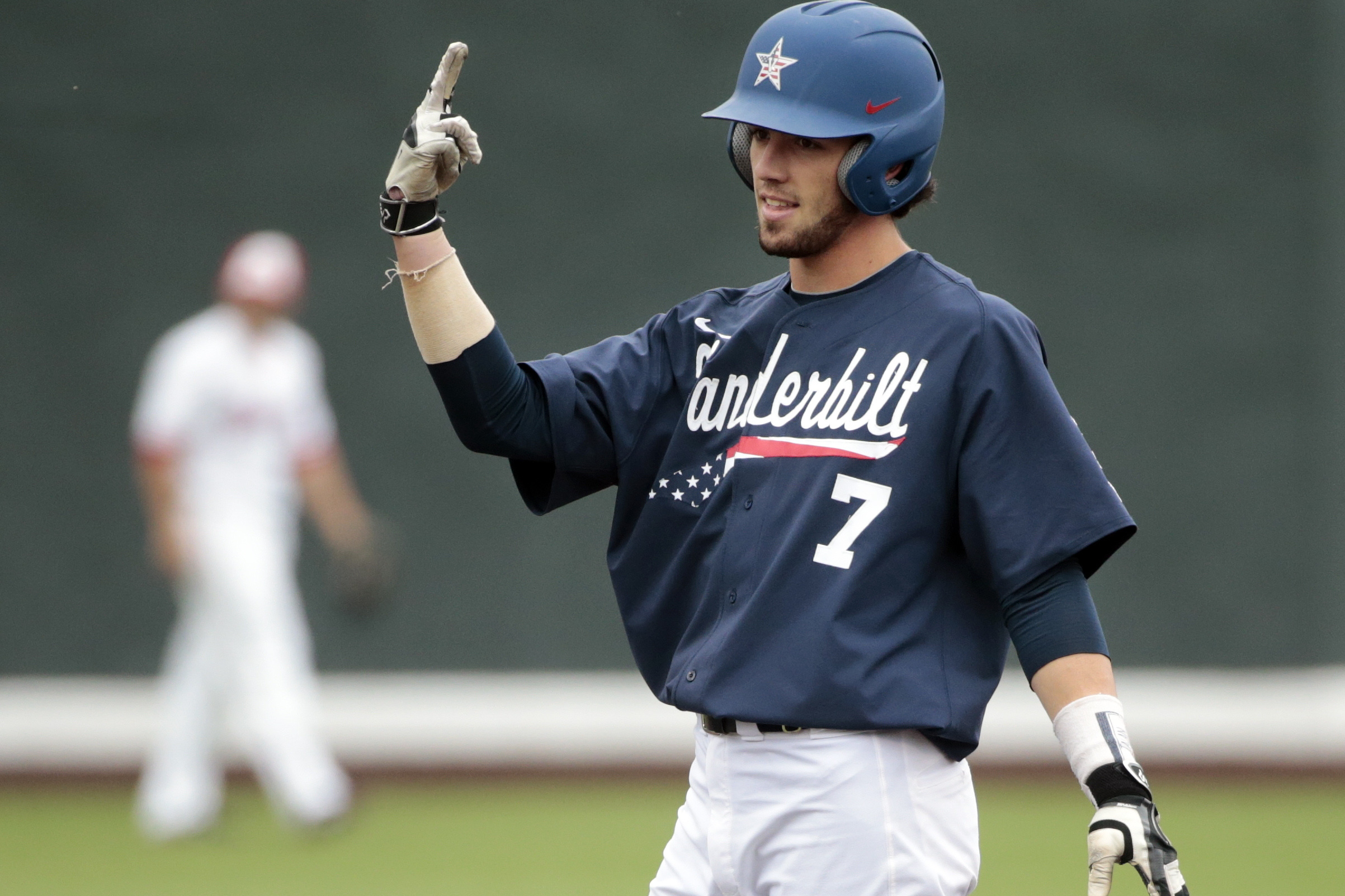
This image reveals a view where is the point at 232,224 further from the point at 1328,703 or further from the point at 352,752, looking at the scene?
the point at 1328,703

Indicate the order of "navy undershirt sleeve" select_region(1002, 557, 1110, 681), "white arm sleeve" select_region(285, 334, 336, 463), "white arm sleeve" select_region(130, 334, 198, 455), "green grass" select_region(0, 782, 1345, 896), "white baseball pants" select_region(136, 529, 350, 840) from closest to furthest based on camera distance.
A: "navy undershirt sleeve" select_region(1002, 557, 1110, 681) → "green grass" select_region(0, 782, 1345, 896) → "white baseball pants" select_region(136, 529, 350, 840) → "white arm sleeve" select_region(130, 334, 198, 455) → "white arm sleeve" select_region(285, 334, 336, 463)

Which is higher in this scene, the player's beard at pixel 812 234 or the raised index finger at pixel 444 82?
the raised index finger at pixel 444 82

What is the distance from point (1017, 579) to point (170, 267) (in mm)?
7228

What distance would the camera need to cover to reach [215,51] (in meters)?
9.00

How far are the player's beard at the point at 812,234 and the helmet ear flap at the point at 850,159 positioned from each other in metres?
0.03

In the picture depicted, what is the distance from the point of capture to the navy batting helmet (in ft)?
9.29

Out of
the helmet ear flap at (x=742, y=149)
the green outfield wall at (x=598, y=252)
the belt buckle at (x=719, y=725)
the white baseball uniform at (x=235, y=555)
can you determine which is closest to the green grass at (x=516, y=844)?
the white baseball uniform at (x=235, y=555)

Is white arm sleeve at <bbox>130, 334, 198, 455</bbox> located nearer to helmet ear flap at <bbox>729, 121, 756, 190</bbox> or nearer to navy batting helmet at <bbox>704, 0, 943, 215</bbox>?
helmet ear flap at <bbox>729, 121, 756, 190</bbox>

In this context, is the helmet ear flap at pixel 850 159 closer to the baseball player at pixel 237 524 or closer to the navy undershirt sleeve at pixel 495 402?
the navy undershirt sleeve at pixel 495 402

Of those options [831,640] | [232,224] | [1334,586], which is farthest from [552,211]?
[831,640]

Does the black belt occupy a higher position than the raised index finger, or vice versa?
the raised index finger

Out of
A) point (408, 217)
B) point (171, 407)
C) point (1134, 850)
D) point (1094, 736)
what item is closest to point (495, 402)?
point (408, 217)

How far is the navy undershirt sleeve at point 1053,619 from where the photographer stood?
267 centimetres

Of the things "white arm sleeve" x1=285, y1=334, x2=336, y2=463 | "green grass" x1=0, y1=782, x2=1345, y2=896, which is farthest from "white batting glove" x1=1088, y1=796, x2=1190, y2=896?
"white arm sleeve" x1=285, y1=334, x2=336, y2=463
